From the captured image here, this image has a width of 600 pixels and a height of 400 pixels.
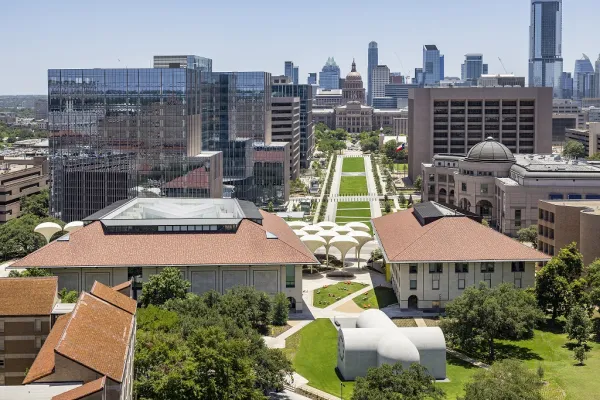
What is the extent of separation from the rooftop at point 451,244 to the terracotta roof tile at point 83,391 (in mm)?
47502

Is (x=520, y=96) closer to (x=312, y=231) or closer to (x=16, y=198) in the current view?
(x=312, y=231)

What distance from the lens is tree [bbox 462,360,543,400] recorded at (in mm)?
55594

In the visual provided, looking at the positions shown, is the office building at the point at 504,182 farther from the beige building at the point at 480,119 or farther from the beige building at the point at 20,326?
the beige building at the point at 20,326

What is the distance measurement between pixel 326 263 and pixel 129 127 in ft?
150

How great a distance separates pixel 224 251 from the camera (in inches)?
3543

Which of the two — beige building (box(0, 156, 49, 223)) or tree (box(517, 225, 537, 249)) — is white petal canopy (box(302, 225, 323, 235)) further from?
beige building (box(0, 156, 49, 223))

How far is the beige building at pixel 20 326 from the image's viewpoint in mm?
60531

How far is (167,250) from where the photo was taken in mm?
90438

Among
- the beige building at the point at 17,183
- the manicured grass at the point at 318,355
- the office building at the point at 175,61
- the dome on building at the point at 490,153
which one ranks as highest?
the office building at the point at 175,61

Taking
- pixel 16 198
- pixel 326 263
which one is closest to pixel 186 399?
pixel 326 263

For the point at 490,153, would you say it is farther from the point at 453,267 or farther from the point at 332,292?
the point at 453,267

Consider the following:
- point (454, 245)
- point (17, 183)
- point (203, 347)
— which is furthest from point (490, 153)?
point (203, 347)

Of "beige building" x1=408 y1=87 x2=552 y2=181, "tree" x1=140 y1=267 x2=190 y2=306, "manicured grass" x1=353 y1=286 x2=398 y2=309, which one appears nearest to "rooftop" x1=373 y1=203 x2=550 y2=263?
"manicured grass" x1=353 y1=286 x2=398 y2=309

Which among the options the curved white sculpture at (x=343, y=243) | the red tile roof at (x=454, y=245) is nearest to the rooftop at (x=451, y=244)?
the red tile roof at (x=454, y=245)
